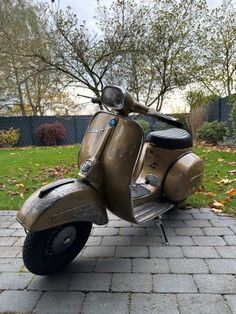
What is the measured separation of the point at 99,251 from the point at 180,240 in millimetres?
663

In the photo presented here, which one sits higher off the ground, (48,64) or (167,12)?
(167,12)

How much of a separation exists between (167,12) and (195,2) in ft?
3.58

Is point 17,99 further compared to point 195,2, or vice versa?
point 17,99

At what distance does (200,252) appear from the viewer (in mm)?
2375

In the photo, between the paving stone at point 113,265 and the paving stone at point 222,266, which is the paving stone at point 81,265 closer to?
the paving stone at point 113,265

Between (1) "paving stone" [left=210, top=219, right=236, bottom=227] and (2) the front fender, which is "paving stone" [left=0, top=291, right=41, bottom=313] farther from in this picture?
(1) "paving stone" [left=210, top=219, right=236, bottom=227]

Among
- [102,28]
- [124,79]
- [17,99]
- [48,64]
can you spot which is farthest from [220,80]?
[17,99]

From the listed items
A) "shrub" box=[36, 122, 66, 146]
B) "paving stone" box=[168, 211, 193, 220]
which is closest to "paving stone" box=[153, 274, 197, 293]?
"paving stone" box=[168, 211, 193, 220]

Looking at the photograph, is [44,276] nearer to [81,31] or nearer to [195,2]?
[81,31]

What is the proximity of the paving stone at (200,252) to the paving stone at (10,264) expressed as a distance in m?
1.19

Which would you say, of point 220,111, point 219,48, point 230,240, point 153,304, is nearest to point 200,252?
point 230,240

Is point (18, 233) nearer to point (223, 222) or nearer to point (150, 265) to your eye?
point (150, 265)

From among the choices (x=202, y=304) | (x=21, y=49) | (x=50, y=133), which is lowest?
(x=202, y=304)

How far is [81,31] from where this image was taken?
978cm
